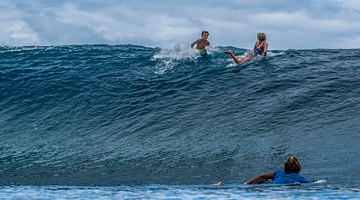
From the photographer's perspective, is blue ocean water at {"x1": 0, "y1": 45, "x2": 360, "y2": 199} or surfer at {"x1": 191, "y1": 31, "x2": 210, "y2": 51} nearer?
blue ocean water at {"x1": 0, "y1": 45, "x2": 360, "y2": 199}

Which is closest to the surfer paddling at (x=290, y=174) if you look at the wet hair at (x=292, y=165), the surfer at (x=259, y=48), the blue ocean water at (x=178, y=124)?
the wet hair at (x=292, y=165)

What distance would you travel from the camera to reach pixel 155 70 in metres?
19.8

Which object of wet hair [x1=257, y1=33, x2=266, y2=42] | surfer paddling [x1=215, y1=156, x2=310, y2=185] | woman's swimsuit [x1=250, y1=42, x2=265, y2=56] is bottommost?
surfer paddling [x1=215, y1=156, x2=310, y2=185]

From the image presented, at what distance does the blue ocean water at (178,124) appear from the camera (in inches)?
296

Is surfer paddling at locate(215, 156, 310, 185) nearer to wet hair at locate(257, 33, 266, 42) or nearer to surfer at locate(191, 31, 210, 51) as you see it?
wet hair at locate(257, 33, 266, 42)

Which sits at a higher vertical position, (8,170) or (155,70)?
(155,70)

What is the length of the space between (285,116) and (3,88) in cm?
1629

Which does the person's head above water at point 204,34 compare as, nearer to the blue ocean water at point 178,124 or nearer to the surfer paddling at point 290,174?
the blue ocean water at point 178,124

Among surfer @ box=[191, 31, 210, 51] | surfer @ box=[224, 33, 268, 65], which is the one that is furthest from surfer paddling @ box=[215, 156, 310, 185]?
surfer @ box=[191, 31, 210, 51]

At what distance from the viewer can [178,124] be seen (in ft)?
41.5

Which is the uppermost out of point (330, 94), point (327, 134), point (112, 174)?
point (330, 94)

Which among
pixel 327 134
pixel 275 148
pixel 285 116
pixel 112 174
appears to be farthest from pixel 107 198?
pixel 285 116

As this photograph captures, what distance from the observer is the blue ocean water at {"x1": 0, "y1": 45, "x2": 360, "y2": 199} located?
7520 millimetres

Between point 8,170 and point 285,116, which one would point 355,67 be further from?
point 8,170
